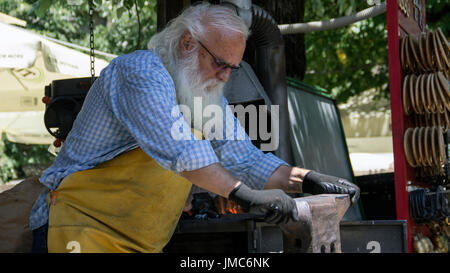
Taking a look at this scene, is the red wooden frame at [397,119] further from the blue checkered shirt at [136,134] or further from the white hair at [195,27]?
the white hair at [195,27]

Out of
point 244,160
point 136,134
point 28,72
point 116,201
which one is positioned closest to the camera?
point 136,134

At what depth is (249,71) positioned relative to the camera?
3.91 m

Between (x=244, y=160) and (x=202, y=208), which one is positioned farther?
(x=202, y=208)

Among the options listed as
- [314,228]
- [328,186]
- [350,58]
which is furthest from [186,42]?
[350,58]

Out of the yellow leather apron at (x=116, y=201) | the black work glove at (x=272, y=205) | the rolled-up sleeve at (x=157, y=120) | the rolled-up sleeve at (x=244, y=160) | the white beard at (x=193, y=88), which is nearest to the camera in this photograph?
the black work glove at (x=272, y=205)

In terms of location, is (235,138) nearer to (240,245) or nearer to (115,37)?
(240,245)

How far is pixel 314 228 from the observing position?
71.3 inches

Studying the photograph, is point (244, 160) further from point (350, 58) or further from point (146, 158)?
point (350, 58)

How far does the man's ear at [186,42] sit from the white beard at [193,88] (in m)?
0.05

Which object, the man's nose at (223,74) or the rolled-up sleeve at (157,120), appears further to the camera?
the man's nose at (223,74)

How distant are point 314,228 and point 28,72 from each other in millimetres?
6180
